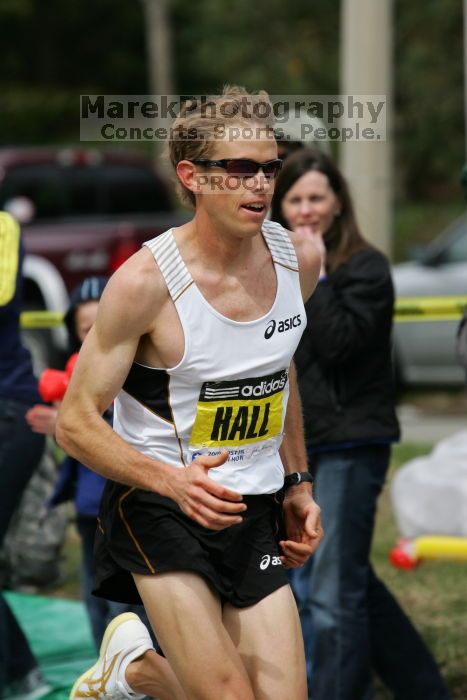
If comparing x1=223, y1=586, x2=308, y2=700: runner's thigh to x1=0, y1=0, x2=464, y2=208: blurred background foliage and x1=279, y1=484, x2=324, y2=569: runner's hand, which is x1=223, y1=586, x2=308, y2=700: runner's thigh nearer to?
x1=279, y1=484, x2=324, y2=569: runner's hand

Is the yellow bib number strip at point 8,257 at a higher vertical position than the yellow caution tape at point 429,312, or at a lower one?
higher

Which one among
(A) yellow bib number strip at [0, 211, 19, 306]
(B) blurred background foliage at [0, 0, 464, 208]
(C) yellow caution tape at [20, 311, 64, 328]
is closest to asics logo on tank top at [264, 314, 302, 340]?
(A) yellow bib number strip at [0, 211, 19, 306]

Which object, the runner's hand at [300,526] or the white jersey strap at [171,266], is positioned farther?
the runner's hand at [300,526]

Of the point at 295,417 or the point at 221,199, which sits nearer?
the point at 221,199

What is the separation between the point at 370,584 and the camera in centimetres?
553

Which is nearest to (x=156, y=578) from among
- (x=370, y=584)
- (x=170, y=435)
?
(x=170, y=435)

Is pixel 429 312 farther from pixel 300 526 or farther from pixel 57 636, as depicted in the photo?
pixel 300 526

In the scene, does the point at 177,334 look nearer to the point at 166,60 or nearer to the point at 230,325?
the point at 230,325

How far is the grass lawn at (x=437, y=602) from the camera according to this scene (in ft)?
19.6

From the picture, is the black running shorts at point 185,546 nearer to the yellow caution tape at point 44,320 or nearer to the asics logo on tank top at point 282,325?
the asics logo on tank top at point 282,325

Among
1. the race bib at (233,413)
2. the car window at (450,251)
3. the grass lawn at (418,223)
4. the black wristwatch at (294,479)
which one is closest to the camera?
the race bib at (233,413)

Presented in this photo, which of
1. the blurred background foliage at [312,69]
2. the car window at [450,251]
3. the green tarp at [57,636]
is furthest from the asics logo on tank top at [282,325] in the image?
the blurred background foliage at [312,69]

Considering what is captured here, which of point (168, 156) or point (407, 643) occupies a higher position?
point (168, 156)

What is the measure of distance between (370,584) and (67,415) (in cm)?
205
